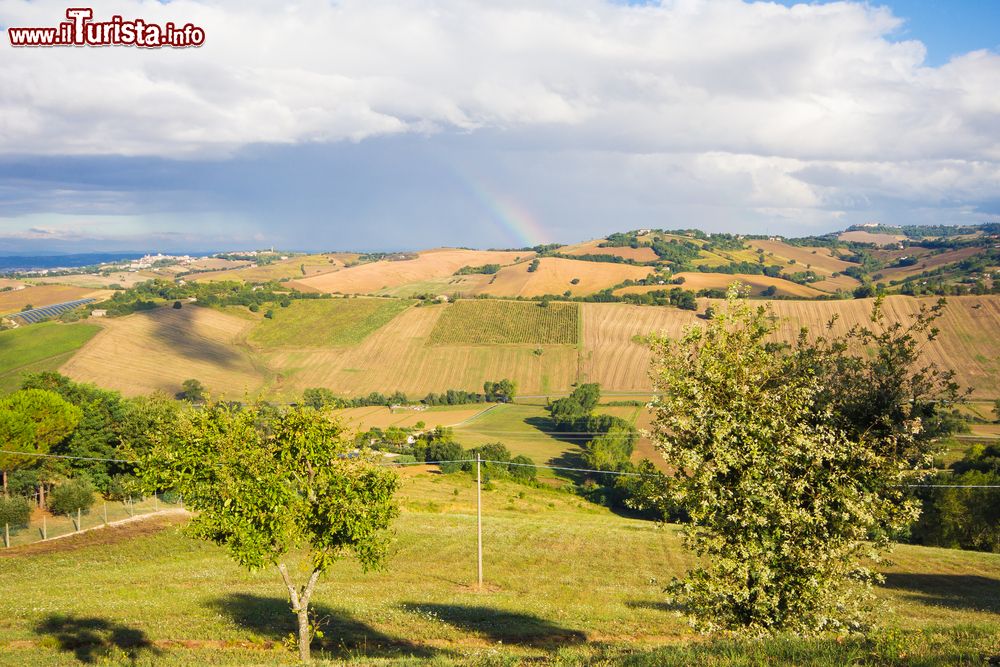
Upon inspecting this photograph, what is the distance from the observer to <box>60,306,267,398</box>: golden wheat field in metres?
121

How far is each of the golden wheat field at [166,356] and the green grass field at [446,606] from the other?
77.9 m

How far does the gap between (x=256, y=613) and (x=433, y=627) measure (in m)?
8.24

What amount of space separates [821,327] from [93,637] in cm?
14899

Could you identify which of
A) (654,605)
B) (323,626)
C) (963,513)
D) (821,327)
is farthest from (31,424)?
(821,327)

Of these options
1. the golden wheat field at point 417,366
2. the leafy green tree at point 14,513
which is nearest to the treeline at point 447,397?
the golden wheat field at point 417,366

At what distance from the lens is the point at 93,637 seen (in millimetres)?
23156

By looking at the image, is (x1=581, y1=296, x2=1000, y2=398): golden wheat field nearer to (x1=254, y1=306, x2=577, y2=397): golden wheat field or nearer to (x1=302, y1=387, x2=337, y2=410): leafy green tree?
(x1=254, y1=306, x2=577, y2=397): golden wheat field

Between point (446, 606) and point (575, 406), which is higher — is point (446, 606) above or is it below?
below

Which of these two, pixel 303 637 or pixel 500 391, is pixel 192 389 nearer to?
pixel 500 391

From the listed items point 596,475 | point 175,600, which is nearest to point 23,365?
point 596,475

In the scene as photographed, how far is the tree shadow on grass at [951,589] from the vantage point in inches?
1356

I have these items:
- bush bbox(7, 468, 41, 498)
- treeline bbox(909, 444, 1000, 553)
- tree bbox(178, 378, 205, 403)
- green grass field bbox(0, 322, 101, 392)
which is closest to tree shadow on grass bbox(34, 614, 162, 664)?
bush bbox(7, 468, 41, 498)

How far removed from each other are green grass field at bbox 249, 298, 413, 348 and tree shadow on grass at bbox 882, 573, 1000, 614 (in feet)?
448

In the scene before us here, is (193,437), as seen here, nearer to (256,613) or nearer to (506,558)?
(256,613)
